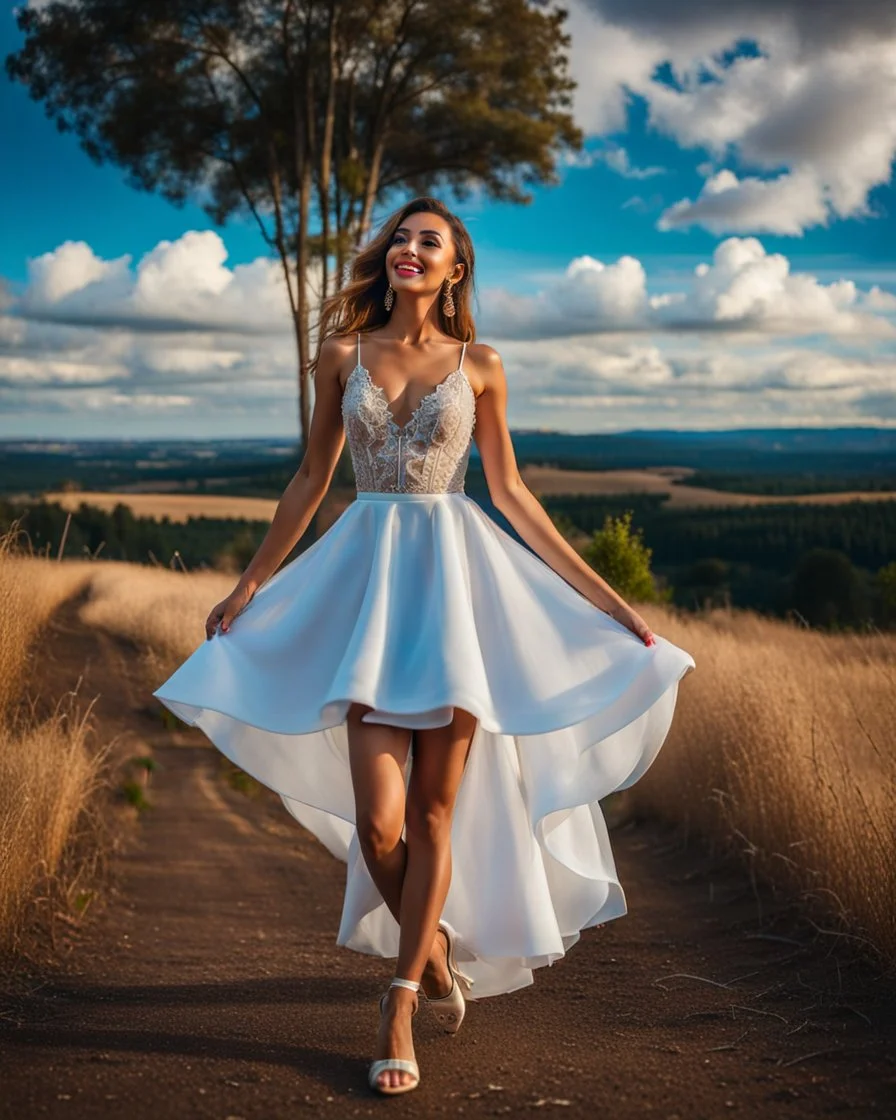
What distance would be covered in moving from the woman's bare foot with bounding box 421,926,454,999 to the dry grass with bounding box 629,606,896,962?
144 cm

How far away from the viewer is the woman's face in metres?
3.49

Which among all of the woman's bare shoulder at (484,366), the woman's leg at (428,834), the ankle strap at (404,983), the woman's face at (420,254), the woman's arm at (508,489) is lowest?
the ankle strap at (404,983)

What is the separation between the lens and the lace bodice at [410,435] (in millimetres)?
3342

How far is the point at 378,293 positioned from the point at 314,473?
0.65 meters

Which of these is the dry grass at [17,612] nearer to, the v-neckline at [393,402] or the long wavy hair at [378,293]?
→ the long wavy hair at [378,293]

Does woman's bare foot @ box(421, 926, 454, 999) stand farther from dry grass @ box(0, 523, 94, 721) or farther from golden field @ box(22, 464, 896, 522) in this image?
golden field @ box(22, 464, 896, 522)

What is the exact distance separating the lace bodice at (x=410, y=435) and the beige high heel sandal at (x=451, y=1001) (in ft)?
4.43

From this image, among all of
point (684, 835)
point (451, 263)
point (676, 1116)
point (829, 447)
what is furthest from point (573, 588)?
point (829, 447)

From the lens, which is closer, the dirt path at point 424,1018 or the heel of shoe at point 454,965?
the dirt path at point 424,1018

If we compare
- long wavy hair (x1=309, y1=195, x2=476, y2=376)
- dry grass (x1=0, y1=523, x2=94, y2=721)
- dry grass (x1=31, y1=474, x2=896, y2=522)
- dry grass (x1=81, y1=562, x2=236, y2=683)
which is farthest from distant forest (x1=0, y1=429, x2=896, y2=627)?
long wavy hair (x1=309, y1=195, x2=476, y2=376)

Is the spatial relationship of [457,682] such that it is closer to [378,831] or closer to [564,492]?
[378,831]

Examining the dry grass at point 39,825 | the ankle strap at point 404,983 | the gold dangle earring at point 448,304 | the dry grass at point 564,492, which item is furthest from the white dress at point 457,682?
the dry grass at point 564,492

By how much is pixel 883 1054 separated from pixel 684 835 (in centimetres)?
298

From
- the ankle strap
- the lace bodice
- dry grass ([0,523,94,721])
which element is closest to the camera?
the ankle strap
